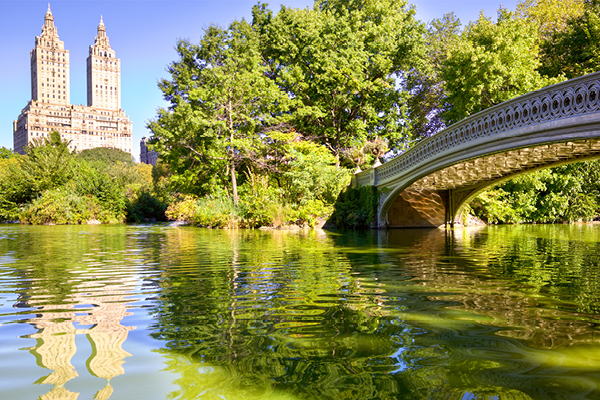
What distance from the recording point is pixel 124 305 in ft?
11.3

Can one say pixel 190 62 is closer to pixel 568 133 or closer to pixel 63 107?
pixel 568 133

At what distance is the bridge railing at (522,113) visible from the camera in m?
8.87

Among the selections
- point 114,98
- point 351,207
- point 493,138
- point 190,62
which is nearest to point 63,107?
point 114,98

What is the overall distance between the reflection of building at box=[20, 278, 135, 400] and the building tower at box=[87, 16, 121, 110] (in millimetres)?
161096

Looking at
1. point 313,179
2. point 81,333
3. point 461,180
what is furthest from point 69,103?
point 81,333

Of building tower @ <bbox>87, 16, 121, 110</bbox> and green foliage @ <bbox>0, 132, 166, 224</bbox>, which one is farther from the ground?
building tower @ <bbox>87, 16, 121, 110</bbox>

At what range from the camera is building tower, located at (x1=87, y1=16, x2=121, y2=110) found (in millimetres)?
149250

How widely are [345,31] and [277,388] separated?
2432 cm

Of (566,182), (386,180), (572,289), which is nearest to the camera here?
(572,289)

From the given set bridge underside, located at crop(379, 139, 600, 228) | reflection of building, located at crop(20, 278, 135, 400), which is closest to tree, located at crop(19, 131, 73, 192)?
bridge underside, located at crop(379, 139, 600, 228)

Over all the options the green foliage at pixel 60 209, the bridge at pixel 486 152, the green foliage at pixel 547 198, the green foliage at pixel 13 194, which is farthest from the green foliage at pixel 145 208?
the green foliage at pixel 547 198

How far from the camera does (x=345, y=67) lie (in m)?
22.7

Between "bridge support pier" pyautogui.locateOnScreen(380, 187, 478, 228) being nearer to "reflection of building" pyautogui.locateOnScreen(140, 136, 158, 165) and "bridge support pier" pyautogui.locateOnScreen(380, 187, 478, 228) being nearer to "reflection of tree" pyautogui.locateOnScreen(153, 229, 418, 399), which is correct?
"reflection of tree" pyautogui.locateOnScreen(153, 229, 418, 399)

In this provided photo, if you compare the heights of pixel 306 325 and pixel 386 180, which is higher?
pixel 386 180
